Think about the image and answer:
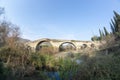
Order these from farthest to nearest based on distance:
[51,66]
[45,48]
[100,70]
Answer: [45,48], [51,66], [100,70]

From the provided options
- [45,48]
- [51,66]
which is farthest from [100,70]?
[45,48]

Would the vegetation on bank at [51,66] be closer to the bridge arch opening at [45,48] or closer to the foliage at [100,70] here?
the foliage at [100,70]

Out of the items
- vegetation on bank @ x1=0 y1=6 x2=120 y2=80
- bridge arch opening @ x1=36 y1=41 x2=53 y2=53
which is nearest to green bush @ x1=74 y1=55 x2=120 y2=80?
vegetation on bank @ x1=0 y1=6 x2=120 y2=80

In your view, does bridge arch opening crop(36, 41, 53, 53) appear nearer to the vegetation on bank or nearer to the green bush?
the vegetation on bank

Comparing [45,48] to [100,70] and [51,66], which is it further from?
[100,70]

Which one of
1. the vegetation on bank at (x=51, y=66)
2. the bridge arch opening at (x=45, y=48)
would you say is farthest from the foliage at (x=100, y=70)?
the bridge arch opening at (x=45, y=48)

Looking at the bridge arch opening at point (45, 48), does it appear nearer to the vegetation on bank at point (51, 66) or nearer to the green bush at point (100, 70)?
the vegetation on bank at point (51, 66)

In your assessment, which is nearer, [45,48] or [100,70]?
[100,70]

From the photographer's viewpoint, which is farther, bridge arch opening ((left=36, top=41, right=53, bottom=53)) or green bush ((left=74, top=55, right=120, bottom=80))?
bridge arch opening ((left=36, top=41, right=53, bottom=53))

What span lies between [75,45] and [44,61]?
3602 cm

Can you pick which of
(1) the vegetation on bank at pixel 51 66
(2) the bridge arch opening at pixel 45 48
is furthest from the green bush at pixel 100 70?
(2) the bridge arch opening at pixel 45 48

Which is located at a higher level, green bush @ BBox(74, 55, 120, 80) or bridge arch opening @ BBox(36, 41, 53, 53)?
bridge arch opening @ BBox(36, 41, 53, 53)

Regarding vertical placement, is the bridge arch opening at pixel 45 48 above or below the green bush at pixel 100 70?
above

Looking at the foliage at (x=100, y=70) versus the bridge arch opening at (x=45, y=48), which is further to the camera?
the bridge arch opening at (x=45, y=48)
